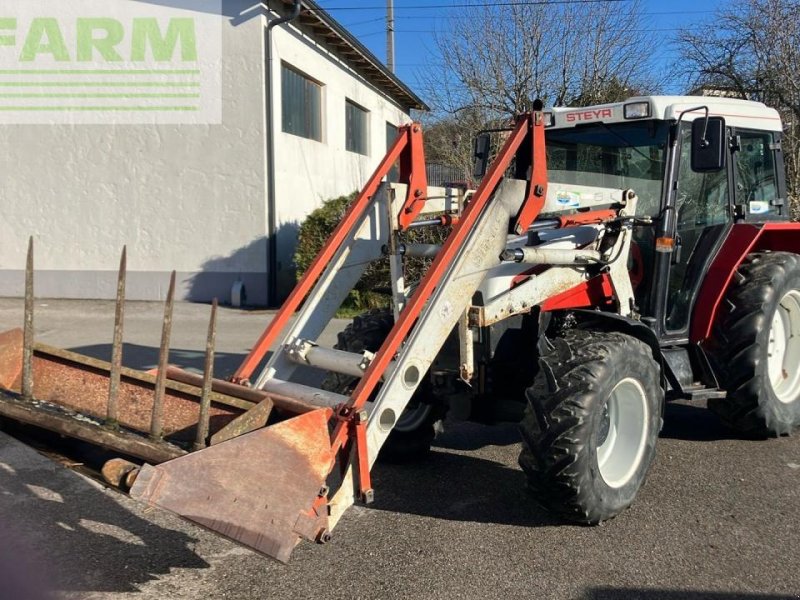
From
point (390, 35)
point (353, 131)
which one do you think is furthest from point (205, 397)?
point (390, 35)

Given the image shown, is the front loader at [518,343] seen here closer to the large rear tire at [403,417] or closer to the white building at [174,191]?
the large rear tire at [403,417]

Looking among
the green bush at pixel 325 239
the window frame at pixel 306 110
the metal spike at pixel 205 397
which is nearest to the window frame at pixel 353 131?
the window frame at pixel 306 110

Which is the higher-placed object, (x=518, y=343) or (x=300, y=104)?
(x=300, y=104)

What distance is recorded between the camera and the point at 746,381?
5012 millimetres

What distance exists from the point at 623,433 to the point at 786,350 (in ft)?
7.69

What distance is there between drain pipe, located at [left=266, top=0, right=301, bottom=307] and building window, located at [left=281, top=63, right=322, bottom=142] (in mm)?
802

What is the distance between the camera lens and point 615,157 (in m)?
5.14

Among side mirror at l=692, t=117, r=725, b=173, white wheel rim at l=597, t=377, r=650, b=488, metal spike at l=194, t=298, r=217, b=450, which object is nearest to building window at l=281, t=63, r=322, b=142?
side mirror at l=692, t=117, r=725, b=173

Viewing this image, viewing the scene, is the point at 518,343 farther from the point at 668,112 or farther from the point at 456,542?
the point at 668,112

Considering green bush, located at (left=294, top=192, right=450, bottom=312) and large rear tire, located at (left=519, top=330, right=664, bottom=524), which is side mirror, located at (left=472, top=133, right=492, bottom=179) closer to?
large rear tire, located at (left=519, top=330, right=664, bottom=524)

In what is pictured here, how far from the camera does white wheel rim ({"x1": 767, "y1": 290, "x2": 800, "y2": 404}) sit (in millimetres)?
5664

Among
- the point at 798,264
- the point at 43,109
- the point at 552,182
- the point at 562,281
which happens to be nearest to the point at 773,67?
the point at 798,264

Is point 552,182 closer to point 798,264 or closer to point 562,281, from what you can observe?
point 562,281

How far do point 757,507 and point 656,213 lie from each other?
188 cm
